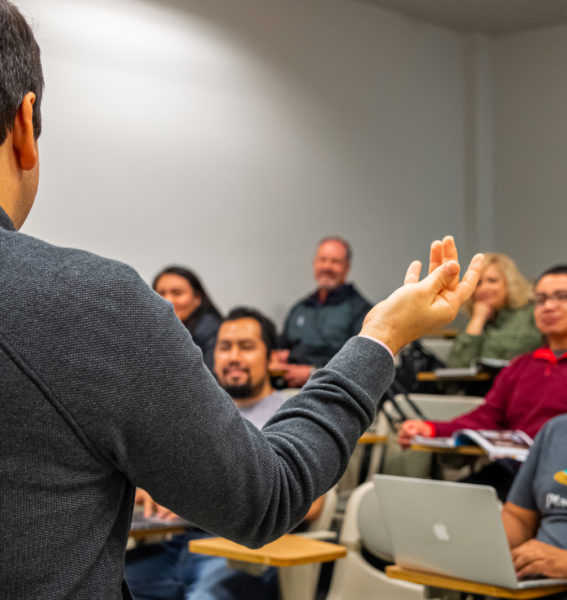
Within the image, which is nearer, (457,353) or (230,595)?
(230,595)

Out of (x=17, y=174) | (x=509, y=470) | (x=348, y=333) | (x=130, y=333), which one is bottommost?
(x=509, y=470)

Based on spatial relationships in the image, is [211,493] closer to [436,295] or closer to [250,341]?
[436,295]

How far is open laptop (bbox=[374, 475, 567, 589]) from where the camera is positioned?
2.55 meters

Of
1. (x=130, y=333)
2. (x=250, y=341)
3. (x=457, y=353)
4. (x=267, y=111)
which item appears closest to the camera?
(x=130, y=333)

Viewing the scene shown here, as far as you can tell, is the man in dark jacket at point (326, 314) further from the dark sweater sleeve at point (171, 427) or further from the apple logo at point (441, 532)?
the dark sweater sleeve at point (171, 427)

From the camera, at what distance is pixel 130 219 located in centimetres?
606

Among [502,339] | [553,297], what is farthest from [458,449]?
[502,339]

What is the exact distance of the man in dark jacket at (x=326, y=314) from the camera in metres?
6.14

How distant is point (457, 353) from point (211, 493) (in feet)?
17.8

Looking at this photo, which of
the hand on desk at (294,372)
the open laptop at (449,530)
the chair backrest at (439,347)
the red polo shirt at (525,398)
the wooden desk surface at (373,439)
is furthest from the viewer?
the chair backrest at (439,347)

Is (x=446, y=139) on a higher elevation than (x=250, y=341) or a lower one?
higher

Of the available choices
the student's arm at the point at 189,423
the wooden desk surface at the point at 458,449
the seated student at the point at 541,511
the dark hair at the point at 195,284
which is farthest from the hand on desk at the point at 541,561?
the dark hair at the point at 195,284

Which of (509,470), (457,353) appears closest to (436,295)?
(509,470)

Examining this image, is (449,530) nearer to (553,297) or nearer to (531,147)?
(553,297)
